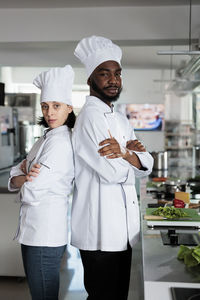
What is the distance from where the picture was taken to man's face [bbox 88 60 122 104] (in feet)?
Result: 5.66

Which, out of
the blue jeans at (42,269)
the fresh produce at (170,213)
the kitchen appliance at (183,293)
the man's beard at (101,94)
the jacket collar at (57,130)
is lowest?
the blue jeans at (42,269)

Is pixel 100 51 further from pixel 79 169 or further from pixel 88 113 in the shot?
pixel 79 169

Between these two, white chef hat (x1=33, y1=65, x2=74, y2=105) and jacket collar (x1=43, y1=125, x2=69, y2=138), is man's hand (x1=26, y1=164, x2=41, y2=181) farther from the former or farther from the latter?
white chef hat (x1=33, y1=65, x2=74, y2=105)

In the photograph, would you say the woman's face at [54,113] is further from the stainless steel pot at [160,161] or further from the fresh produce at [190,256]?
the stainless steel pot at [160,161]

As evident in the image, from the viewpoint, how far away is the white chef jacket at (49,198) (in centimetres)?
161

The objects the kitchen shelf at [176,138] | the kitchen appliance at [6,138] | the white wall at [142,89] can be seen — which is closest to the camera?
the kitchen appliance at [6,138]

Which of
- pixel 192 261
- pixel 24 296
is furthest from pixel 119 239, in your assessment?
pixel 24 296

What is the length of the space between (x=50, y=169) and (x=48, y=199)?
124mm

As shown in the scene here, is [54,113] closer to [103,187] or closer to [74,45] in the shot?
[103,187]

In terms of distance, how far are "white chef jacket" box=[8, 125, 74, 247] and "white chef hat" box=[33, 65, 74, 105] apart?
17 centimetres

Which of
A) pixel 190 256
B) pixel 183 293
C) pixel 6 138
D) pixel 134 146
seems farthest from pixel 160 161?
pixel 183 293

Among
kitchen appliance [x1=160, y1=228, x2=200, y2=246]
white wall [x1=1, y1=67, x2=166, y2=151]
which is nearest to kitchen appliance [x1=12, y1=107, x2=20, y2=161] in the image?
kitchen appliance [x1=160, y1=228, x2=200, y2=246]

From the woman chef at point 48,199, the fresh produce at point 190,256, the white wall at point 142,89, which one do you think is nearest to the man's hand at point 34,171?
the woman chef at point 48,199

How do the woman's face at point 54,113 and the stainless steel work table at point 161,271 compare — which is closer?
the stainless steel work table at point 161,271
